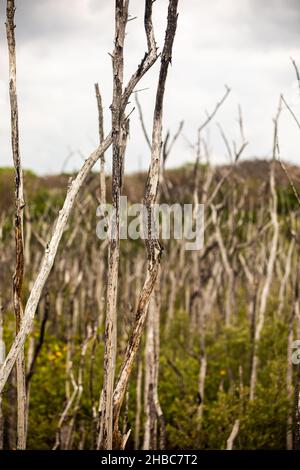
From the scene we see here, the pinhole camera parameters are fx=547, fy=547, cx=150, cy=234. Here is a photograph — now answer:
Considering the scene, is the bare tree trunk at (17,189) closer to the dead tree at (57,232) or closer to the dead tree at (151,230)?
the dead tree at (57,232)

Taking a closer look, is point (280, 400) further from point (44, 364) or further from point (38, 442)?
point (44, 364)

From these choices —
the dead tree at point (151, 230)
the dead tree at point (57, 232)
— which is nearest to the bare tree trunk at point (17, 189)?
the dead tree at point (57, 232)

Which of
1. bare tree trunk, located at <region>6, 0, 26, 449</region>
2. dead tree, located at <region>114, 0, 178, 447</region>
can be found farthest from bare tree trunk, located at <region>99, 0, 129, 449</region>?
bare tree trunk, located at <region>6, 0, 26, 449</region>

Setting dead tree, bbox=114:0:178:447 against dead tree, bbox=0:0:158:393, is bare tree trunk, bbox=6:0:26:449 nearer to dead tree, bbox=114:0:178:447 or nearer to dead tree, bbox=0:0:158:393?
dead tree, bbox=0:0:158:393

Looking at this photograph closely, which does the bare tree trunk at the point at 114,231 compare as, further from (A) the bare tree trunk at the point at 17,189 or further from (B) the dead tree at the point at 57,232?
(A) the bare tree trunk at the point at 17,189

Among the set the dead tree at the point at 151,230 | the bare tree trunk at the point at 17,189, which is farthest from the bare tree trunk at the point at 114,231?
the bare tree trunk at the point at 17,189

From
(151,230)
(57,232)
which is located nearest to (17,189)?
(57,232)

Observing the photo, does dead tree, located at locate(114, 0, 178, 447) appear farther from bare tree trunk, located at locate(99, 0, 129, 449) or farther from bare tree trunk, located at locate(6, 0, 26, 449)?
bare tree trunk, located at locate(6, 0, 26, 449)

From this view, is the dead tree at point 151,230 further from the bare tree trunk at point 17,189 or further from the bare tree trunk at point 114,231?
the bare tree trunk at point 17,189

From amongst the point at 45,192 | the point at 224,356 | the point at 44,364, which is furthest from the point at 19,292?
the point at 45,192

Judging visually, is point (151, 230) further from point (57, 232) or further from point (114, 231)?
point (57, 232)

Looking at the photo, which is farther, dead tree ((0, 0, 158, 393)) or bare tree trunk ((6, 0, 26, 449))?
bare tree trunk ((6, 0, 26, 449))

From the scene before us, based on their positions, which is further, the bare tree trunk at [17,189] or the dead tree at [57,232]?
the bare tree trunk at [17,189]

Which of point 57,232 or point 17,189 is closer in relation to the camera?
point 57,232
